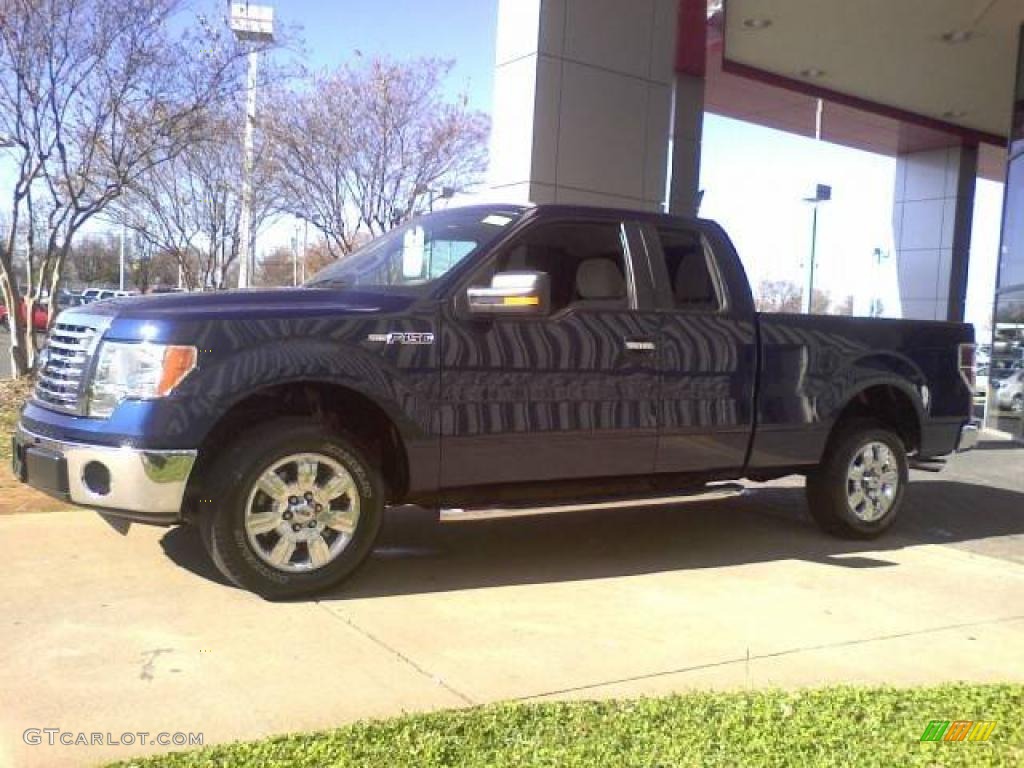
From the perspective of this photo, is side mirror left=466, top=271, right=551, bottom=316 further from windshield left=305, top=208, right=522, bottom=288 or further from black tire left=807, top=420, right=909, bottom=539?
black tire left=807, top=420, right=909, bottom=539

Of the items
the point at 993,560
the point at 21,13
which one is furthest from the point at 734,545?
the point at 21,13

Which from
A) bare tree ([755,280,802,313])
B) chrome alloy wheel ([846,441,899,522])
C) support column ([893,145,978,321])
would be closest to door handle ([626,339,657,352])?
chrome alloy wheel ([846,441,899,522])

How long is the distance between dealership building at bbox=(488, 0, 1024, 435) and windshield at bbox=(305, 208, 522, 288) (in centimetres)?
404

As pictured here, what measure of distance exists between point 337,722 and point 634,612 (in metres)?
1.95

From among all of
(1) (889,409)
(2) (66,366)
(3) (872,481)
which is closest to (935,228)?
(1) (889,409)

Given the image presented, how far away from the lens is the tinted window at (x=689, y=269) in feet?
19.6

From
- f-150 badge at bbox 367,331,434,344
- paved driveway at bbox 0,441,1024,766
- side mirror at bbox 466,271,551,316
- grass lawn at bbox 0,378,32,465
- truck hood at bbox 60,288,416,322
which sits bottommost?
paved driveway at bbox 0,441,1024,766

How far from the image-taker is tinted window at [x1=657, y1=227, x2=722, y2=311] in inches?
235

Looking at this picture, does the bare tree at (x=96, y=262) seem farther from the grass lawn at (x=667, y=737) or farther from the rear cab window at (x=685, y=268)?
the grass lawn at (x=667, y=737)

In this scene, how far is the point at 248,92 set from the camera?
14.7 m

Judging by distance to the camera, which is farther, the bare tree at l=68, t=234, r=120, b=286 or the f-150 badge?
the bare tree at l=68, t=234, r=120, b=286

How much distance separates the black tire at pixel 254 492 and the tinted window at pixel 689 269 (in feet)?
7.42

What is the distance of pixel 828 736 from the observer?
3424mm

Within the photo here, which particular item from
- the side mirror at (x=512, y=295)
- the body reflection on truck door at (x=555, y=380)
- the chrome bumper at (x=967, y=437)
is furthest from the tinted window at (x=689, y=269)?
the chrome bumper at (x=967, y=437)
